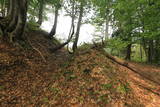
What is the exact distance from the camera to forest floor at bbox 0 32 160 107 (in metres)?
4.22

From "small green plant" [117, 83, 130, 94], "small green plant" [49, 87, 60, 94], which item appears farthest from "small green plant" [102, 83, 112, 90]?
"small green plant" [49, 87, 60, 94]

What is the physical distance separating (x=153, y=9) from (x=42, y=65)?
855 centimetres

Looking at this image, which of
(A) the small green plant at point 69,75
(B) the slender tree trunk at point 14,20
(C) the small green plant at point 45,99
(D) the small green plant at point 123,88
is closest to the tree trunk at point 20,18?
(B) the slender tree trunk at point 14,20

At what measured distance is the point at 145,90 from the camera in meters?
4.83

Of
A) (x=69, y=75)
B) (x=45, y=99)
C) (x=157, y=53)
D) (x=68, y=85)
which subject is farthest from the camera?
(x=157, y=53)

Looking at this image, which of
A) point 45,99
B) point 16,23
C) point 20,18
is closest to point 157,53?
point 45,99

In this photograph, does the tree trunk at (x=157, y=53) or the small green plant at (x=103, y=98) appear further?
the tree trunk at (x=157, y=53)

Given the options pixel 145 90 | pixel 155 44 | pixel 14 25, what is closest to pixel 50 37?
pixel 14 25

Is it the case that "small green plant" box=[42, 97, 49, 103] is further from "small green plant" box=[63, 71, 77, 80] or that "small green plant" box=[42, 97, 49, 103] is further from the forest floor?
"small green plant" box=[63, 71, 77, 80]

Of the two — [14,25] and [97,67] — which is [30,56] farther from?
[97,67]

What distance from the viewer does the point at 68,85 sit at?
5.13m

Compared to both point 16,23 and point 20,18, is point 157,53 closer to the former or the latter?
point 20,18

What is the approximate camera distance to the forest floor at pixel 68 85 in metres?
4.22

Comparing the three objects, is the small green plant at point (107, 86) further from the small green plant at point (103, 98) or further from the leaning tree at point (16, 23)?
the leaning tree at point (16, 23)
